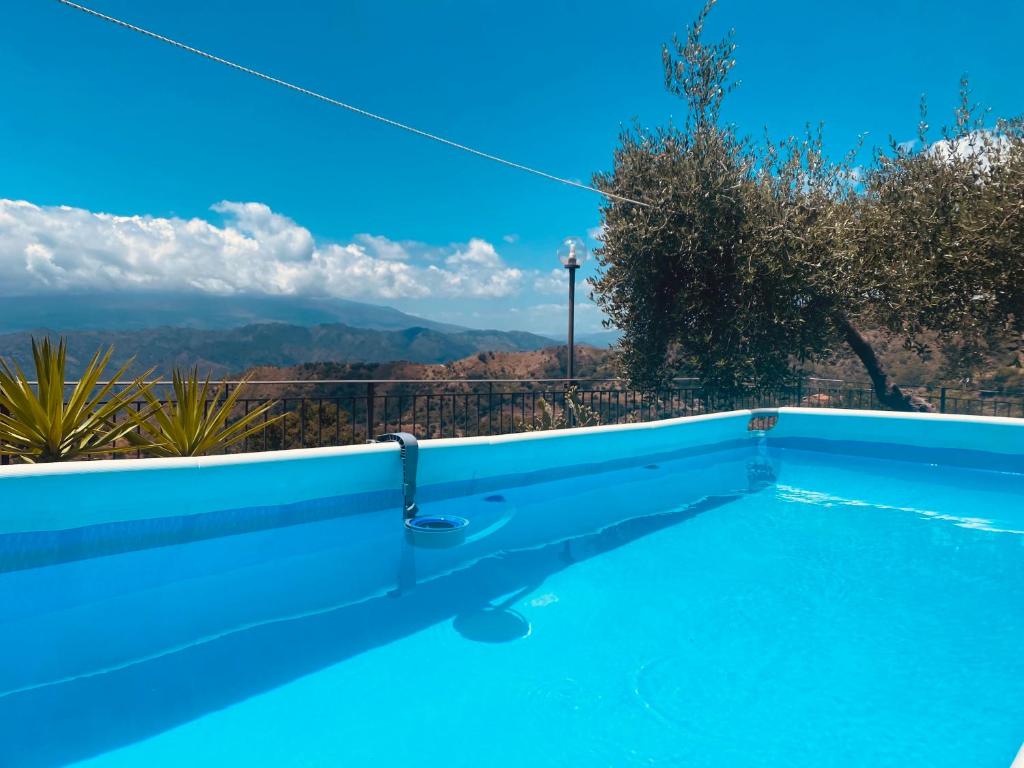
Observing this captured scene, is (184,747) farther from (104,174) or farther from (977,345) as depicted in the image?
(104,174)

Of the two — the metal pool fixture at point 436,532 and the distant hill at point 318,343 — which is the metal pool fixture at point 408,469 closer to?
the metal pool fixture at point 436,532

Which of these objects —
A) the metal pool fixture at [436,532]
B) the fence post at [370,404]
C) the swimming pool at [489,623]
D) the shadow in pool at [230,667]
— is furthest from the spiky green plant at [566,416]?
the shadow in pool at [230,667]

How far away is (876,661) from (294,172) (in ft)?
153

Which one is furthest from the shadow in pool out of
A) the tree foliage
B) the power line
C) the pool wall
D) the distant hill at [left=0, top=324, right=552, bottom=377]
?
the distant hill at [left=0, top=324, right=552, bottom=377]

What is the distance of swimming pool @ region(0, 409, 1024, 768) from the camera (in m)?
1.85

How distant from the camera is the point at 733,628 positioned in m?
2.69

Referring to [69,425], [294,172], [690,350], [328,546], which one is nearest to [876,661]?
[328,546]

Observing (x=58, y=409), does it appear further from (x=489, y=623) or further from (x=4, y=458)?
(x=489, y=623)

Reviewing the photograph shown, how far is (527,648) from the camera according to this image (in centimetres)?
247

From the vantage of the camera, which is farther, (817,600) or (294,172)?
(294,172)

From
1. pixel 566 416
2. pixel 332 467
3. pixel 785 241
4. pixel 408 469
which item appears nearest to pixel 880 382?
pixel 785 241

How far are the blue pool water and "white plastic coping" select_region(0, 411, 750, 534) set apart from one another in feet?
0.93

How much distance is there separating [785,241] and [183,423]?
8.51 metres

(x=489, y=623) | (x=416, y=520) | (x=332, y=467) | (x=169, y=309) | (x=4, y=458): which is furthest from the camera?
(x=169, y=309)
